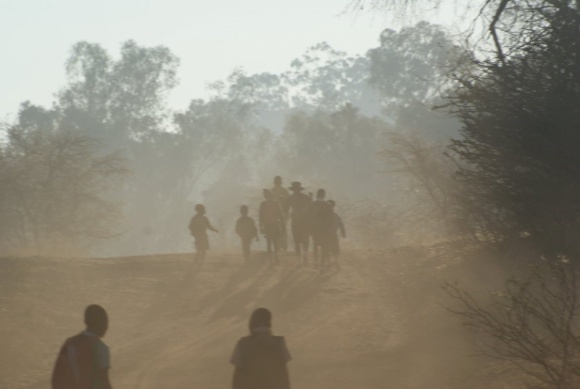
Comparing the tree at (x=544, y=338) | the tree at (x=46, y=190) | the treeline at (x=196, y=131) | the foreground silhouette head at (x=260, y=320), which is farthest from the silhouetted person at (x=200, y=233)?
the treeline at (x=196, y=131)

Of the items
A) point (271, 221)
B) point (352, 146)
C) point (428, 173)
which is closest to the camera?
point (271, 221)

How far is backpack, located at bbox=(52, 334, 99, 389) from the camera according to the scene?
26.1 ft

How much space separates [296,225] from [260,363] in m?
14.5

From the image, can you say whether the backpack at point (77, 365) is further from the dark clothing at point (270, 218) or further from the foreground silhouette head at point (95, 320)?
the dark clothing at point (270, 218)

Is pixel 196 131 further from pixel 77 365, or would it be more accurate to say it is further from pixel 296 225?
pixel 77 365

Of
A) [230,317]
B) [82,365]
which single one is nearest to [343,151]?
[230,317]

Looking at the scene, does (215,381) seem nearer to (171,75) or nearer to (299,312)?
(299,312)

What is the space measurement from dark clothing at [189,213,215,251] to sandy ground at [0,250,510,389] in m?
Answer: 0.41

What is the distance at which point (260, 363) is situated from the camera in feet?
27.5

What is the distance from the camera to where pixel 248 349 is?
8.40 metres

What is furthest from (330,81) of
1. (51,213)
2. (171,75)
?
(51,213)

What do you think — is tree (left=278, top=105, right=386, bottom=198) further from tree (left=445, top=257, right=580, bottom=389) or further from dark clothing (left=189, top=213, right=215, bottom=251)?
tree (left=445, top=257, right=580, bottom=389)

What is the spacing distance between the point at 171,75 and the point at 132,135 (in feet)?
19.4

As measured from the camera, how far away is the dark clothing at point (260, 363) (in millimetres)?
8367
